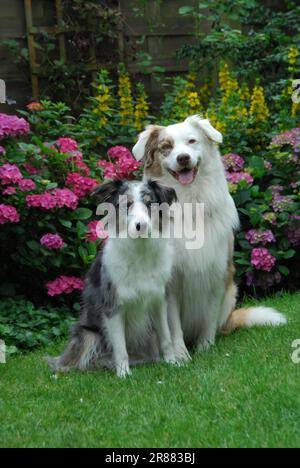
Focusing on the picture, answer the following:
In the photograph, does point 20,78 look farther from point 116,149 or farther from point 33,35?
point 116,149

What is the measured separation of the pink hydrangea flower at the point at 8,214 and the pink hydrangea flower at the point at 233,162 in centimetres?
219

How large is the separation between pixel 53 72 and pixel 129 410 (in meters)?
5.48

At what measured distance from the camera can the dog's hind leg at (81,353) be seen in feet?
16.1

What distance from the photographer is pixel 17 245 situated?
20.0 feet

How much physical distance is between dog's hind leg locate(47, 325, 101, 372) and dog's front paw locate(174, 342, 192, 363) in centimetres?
54

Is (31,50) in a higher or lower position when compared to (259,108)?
higher

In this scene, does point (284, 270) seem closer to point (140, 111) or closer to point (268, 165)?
point (268, 165)

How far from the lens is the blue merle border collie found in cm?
461

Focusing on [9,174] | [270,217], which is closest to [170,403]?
[9,174]

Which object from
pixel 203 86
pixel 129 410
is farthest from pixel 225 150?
pixel 129 410

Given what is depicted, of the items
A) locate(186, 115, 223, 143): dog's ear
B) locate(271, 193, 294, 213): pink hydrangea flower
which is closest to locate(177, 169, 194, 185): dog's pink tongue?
locate(186, 115, 223, 143): dog's ear

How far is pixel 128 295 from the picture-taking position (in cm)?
468

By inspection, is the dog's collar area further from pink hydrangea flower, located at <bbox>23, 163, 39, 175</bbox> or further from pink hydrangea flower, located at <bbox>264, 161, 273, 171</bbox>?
pink hydrangea flower, located at <bbox>264, 161, 273, 171</bbox>

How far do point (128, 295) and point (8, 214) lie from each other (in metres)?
1.54
